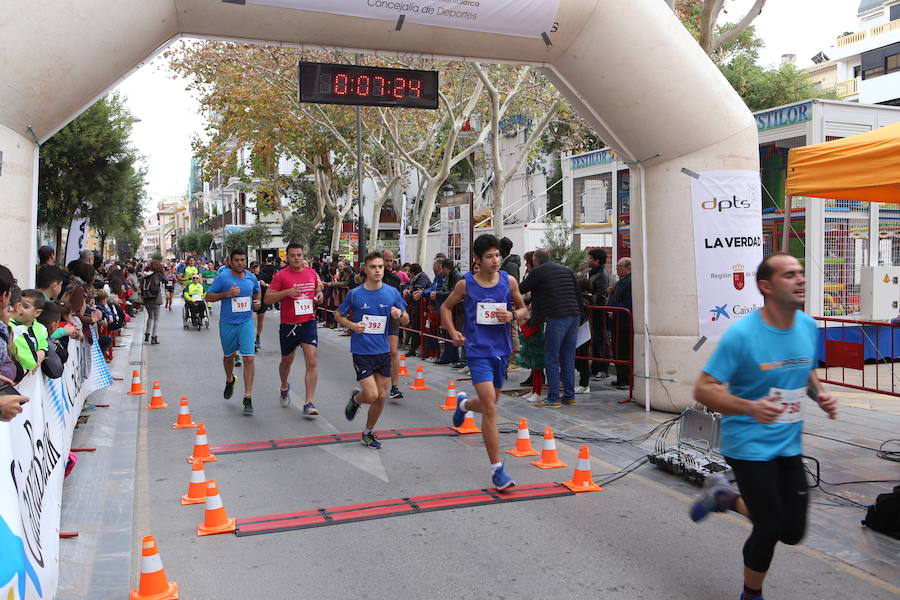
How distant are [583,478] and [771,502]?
261cm

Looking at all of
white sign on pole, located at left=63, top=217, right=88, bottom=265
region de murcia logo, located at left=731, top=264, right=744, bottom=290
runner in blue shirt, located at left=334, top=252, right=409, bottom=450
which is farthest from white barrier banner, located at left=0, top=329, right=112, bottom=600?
white sign on pole, located at left=63, top=217, right=88, bottom=265

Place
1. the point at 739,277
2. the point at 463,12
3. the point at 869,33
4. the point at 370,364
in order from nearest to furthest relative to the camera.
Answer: the point at 370,364 < the point at 463,12 < the point at 739,277 < the point at 869,33

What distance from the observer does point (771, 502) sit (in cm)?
362

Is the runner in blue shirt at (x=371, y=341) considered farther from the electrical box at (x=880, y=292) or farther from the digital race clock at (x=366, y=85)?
the electrical box at (x=880, y=292)

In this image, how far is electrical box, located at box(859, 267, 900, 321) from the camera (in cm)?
1232

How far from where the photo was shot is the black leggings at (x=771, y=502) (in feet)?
11.9

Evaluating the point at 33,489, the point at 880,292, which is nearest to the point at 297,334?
the point at 33,489

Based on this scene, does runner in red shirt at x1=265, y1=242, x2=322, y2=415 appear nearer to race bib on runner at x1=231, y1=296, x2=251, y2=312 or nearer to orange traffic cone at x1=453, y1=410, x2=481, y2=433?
race bib on runner at x1=231, y1=296, x2=251, y2=312

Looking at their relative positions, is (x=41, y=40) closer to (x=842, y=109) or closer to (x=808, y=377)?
(x=808, y=377)

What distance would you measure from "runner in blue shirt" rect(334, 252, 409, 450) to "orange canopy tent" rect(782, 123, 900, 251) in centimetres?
416

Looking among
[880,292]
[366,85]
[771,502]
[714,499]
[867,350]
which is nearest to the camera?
[771,502]

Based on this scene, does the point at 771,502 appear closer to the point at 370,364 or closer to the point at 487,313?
the point at 487,313

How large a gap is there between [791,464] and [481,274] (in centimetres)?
323

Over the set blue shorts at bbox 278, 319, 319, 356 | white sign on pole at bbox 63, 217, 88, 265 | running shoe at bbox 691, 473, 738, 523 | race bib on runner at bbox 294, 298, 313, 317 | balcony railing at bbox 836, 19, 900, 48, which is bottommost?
running shoe at bbox 691, 473, 738, 523
